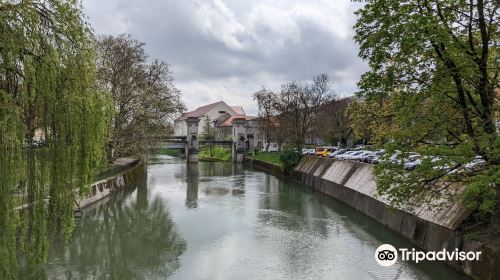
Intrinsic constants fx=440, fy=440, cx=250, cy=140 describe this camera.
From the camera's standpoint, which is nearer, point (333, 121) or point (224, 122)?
point (333, 121)

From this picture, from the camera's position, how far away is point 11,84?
8500 mm

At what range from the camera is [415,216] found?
17.1 metres

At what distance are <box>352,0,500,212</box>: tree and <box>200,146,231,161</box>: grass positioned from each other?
6362 centimetres

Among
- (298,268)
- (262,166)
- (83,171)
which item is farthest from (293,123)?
(83,171)

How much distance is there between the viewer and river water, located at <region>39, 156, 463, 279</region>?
14.2 m

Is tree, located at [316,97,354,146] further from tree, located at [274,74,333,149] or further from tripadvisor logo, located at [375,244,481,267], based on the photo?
tripadvisor logo, located at [375,244,481,267]

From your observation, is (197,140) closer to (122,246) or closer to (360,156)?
(360,156)

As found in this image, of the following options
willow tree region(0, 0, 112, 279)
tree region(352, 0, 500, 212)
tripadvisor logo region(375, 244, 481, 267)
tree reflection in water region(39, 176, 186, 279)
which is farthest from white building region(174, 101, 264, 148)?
willow tree region(0, 0, 112, 279)

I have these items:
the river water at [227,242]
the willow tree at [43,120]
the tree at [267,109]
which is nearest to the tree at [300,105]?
the tree at [267,109]

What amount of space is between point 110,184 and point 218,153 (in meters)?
52.3

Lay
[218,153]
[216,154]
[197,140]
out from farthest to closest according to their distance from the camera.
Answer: [218,153] < [216,154] < [197,140]

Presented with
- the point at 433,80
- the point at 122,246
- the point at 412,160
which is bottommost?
the point at 122,246

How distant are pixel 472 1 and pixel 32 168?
1187 centimetres

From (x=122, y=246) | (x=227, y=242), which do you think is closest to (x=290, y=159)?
(x=227, y=242)
